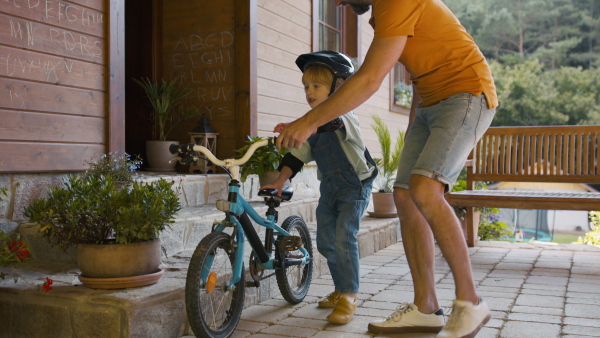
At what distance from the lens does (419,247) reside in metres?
2.58

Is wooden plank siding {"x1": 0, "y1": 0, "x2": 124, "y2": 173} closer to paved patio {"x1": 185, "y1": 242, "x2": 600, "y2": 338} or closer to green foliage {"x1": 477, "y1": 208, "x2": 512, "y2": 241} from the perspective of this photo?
paved patio {"x1": 185, "y1": 242, "x2": 600, "y2": 338}

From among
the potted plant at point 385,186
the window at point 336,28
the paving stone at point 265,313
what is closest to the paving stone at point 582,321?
the paving stone at point 265,313

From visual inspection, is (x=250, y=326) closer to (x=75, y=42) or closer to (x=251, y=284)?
(x=251, y=284)

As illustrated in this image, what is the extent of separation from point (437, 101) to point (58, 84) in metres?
2.16

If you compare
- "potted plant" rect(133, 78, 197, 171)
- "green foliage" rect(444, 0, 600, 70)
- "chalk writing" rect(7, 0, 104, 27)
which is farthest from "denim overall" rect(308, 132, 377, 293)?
"green foliage" rect(444, 0, 600, 70)

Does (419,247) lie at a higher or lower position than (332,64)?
lower

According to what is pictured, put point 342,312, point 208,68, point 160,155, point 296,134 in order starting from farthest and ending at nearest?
point 208,68 < point 160,155 < point 342,312 < point 296,134

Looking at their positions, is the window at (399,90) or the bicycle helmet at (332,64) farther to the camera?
the window at (399,90)

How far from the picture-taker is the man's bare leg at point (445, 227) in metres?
2.29

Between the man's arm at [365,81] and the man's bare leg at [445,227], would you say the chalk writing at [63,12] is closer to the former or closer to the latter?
the man's arm at [365,81]

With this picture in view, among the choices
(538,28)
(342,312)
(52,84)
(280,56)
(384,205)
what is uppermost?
(538,28)

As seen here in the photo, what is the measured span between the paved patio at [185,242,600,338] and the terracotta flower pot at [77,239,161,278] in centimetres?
57

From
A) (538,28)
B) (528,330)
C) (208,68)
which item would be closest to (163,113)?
(208,68)

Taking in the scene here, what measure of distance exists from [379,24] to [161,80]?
11.8 ft
